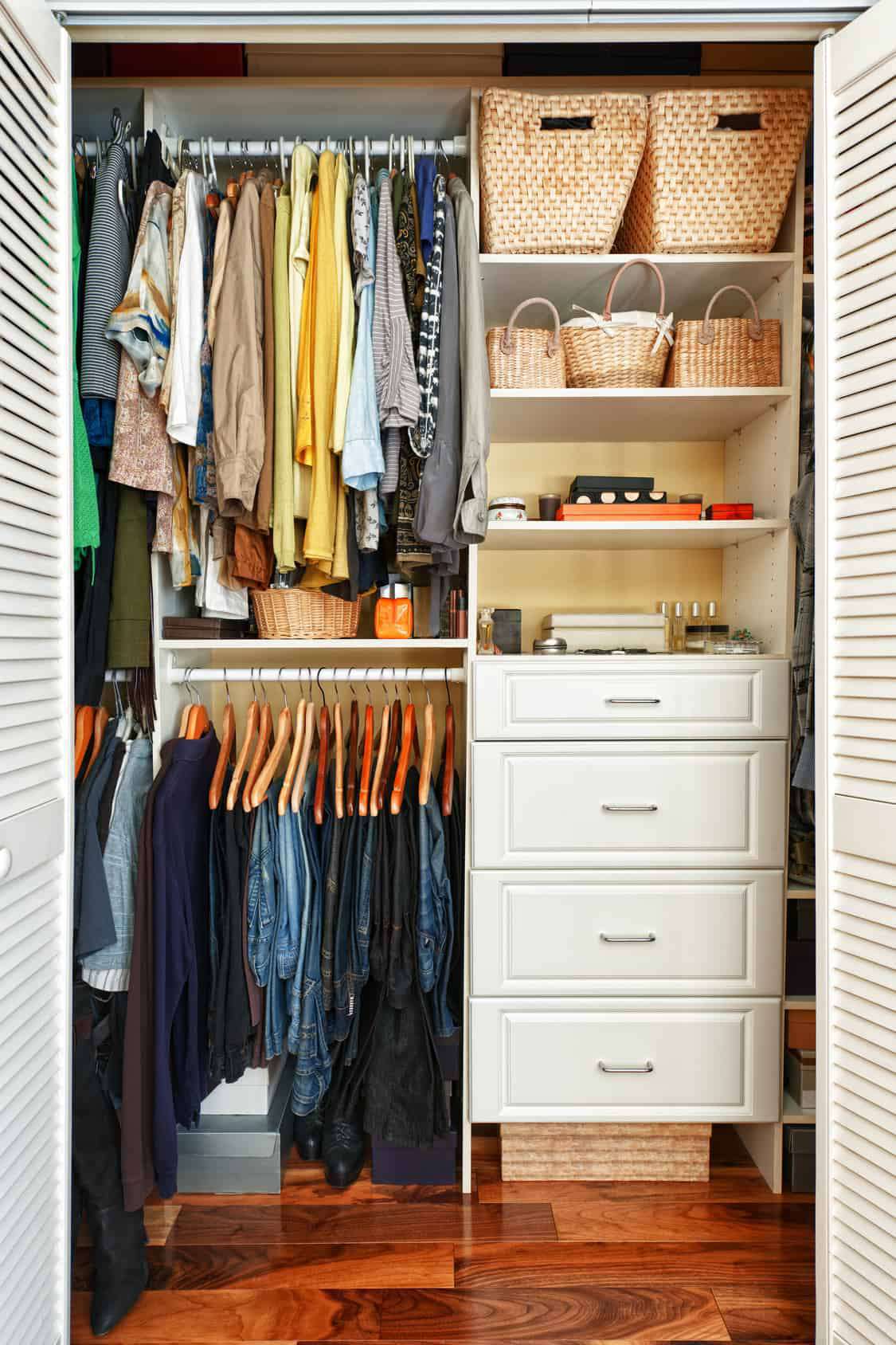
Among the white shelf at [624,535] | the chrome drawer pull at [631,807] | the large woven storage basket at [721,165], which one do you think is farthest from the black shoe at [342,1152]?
the large woven storage basket at [721,165]

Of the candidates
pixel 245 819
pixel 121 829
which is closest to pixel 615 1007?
pixel 245 819

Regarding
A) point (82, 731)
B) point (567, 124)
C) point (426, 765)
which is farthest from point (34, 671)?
point (567, 124)

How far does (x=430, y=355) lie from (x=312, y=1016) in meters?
1.50

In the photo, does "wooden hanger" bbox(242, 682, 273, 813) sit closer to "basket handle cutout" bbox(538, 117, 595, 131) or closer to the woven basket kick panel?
the woven basket kick panel

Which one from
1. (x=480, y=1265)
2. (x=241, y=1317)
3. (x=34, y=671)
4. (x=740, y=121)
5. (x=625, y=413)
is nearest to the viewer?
(x=34, y=671)

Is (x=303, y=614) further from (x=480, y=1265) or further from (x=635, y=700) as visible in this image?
(x=480, y=1265)

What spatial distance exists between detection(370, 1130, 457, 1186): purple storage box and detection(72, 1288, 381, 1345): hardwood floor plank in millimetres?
328

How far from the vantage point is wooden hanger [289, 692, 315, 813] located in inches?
72.8

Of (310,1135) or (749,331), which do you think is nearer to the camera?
(749,331)

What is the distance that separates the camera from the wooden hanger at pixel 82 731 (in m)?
1.83

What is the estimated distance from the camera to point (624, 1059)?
1.84 meters

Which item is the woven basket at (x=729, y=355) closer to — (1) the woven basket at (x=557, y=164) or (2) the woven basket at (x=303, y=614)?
(1) the woven basket at (x=557, y=164)

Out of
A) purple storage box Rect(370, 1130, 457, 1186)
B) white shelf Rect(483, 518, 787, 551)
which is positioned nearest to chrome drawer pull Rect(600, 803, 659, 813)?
white shelf Rect(483, 518, 787, 551)

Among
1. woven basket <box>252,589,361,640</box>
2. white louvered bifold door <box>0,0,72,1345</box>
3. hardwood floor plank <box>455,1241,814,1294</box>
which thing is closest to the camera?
white louvered bifold door <box>0,0,72,1345</box>
